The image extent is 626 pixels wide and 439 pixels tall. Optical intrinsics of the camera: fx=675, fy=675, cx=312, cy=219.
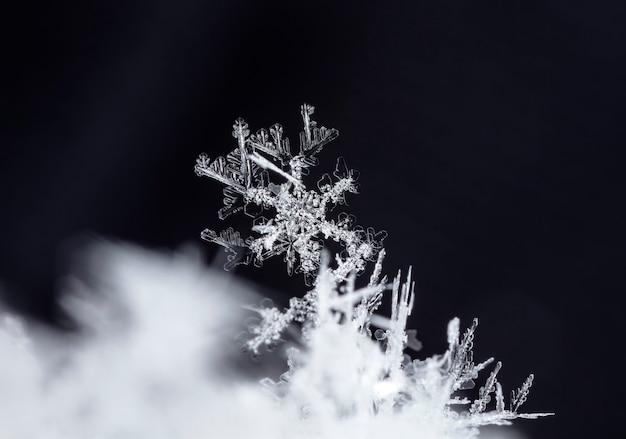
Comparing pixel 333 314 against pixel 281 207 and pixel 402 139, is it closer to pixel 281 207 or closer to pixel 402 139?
pixel 281 207

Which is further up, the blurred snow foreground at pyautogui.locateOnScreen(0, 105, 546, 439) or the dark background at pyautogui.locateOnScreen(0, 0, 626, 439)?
the dark background at pyautogui.locateOnScreen(0, 0, 626, 439)

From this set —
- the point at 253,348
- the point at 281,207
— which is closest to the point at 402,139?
the point at 281,207

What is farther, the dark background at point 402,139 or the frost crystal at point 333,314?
the dark background at point 402,139

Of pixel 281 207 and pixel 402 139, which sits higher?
pixel 402 139

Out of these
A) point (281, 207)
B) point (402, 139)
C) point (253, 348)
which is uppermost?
point (402, 139)

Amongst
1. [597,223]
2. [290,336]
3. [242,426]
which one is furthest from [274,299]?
[597,223]

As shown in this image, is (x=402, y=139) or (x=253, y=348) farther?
(x=402, y=139)

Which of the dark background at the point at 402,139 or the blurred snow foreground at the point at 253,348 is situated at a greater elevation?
the dark background at the point at 402,139

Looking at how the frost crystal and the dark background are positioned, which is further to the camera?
the dark background
